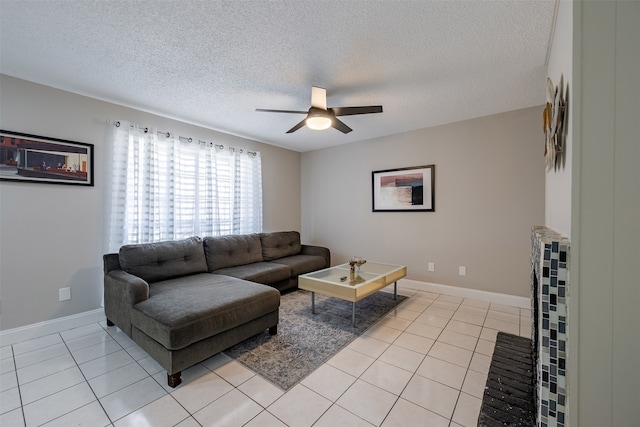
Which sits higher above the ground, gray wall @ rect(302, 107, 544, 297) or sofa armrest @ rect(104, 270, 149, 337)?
gray wall @ rect(302, 107, 544, 297)

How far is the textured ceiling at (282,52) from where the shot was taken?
62.0 inches

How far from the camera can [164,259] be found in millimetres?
2820

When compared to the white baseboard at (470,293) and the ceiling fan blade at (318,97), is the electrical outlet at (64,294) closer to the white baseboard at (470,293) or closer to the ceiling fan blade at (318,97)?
the ceiling fan blade at (318,97)

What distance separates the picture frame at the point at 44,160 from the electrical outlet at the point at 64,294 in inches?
41.6

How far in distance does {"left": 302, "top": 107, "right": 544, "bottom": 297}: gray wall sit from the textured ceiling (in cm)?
48

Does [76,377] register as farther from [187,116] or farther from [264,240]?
[187,116]

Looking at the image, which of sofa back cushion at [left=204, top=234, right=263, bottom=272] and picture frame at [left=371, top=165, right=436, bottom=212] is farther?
picture frame at [left=371, top=165, right=436, bottom=212]

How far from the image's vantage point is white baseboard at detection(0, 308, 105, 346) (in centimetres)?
225

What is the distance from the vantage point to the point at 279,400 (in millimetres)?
1603

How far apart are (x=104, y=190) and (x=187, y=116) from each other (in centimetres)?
128

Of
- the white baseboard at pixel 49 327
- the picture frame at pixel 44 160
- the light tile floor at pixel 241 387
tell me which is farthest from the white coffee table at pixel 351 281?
the picture frame at pixel 44 160

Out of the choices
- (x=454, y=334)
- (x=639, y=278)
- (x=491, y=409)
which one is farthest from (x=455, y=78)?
(x=491, y=409)

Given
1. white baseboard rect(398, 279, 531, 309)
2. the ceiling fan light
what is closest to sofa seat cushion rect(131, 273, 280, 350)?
the ceiling fan light

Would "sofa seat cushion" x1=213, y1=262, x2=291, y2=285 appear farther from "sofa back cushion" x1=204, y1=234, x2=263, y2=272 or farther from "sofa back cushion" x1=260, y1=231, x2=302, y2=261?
"sofa back cushion" x1=260, y1=231, x2=302, y2=261
